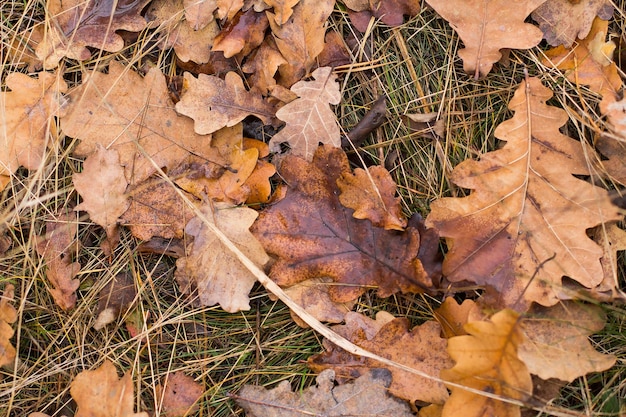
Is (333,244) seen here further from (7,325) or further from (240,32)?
(7,325)

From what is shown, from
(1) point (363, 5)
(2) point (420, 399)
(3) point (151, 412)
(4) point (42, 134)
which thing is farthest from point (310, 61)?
(3) point (151, 412)

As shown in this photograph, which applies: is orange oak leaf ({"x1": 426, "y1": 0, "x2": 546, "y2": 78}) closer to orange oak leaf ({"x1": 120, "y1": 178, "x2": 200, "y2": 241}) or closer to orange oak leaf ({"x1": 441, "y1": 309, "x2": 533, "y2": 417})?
orange oak leaf ({"x1": 441, "y1": 309, "x2": 533, "y2": 417})

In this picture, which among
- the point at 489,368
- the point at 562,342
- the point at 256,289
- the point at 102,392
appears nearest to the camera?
the point at 489,368

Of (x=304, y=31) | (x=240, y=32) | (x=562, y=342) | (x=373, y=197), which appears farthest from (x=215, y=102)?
(x=562, y=342)

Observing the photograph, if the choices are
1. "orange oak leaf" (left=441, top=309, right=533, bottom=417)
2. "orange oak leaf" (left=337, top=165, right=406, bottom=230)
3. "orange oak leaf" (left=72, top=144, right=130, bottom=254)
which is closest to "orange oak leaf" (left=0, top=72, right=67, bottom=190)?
"orange oak leaf" (left=72, top=144, right=130, bottom=254)

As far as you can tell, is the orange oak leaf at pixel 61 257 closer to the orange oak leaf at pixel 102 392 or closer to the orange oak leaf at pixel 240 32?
the orange oak leaf at pixel 102 392
